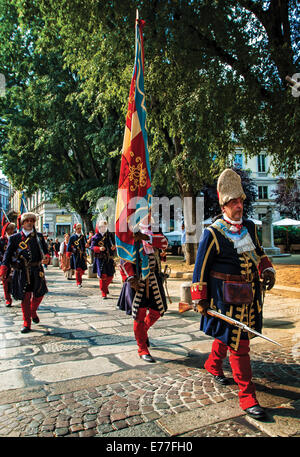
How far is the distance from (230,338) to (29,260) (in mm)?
4104

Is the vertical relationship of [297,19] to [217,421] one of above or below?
above

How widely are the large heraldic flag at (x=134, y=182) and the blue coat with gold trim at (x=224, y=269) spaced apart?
3.84 ft

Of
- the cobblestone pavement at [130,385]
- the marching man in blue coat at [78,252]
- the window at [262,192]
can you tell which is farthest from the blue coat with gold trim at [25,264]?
the window at [262,192]

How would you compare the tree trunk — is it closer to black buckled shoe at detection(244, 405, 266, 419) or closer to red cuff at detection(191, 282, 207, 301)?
red cuff at detection(191, 282, 207, 301)

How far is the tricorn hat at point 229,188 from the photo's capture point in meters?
3.39

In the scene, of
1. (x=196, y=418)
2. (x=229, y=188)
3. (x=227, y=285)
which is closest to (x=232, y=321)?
(x=227, y=285)

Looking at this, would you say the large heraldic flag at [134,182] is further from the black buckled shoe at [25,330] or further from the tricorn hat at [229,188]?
the black buckled shoe at [25,330]

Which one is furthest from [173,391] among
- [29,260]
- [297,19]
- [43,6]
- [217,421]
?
[43,6]

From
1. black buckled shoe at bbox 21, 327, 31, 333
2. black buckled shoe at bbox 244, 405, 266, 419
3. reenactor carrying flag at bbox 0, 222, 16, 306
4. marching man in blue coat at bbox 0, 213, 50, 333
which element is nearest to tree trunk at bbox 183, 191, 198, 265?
reenactor carrying flag at bbox 0, 222, 16, 306

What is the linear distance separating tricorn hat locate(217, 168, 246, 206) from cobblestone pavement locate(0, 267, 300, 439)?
1878 millimetres

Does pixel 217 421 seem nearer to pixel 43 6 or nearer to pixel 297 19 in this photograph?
pixel 297 19

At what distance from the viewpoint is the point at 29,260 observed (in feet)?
20.1

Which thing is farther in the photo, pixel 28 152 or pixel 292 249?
pixel 292 249

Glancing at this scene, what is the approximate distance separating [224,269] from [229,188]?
78 centimetres
